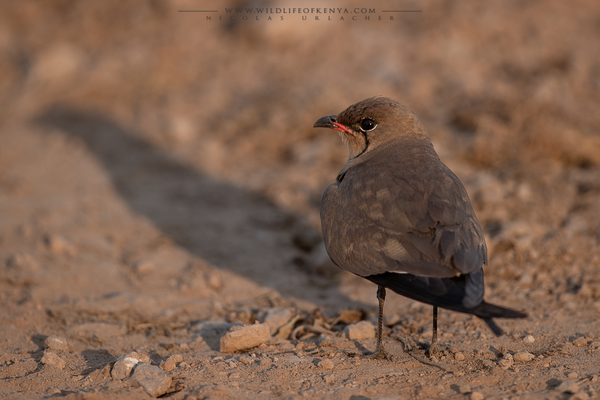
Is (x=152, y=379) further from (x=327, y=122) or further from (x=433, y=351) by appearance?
(x=327, y=122)

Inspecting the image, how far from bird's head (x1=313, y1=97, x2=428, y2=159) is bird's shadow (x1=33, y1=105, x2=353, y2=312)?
1.36 meters

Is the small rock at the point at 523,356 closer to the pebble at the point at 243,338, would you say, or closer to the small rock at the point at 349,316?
the small rock at the point at 349,316

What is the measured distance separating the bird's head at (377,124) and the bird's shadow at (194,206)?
1.36 meters

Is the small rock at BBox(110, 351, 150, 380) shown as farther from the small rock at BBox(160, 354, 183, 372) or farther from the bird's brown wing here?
the bird's brown wing

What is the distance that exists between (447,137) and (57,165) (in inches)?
195

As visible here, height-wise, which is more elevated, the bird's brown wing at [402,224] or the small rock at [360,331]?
the bird's brown wing at [402,224]

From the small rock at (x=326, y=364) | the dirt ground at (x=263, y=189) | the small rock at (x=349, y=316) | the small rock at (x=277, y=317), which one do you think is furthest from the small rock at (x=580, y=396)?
the small rock at (x=277, y=317)

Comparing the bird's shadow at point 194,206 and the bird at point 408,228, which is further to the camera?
the bird's shadow at point 194,206

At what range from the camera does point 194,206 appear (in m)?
6.79

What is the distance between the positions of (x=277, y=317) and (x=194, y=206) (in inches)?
109

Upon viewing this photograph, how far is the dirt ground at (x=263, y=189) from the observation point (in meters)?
3.70

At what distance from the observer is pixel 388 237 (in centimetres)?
373

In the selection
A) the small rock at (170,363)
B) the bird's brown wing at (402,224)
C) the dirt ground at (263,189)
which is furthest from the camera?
the dirt ground at (263,189)

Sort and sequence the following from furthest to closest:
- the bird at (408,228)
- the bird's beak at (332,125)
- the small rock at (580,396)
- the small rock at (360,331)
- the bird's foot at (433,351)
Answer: the bird's beak at (332,125) < the small rock at (360,331) < the bird's foot at (433,351) < the bird at (408,228) < the small rock at (580,396)
